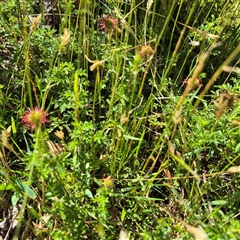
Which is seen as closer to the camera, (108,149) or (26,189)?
(26,189)

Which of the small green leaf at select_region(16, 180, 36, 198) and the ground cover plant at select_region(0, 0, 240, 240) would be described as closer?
the small green leaf at select_region(16, 180, 36, 198)

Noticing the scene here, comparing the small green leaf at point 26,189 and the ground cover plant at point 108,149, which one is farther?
the ground cover plant at point 108,149

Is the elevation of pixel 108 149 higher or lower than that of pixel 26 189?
lower

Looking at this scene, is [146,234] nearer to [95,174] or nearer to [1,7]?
[95,174]

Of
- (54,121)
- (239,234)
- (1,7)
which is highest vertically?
(1,7)

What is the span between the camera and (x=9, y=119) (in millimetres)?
1380

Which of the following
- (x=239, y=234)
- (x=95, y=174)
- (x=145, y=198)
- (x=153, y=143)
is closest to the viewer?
(x=239, y=234)

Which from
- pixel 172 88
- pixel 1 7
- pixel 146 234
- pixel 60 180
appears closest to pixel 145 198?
pixel 146 234

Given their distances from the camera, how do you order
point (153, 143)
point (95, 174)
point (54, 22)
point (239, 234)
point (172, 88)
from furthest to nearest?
point (54, 22) < point (172, 88) < point (153, 143) < point (95, 174) < point (239, 234)

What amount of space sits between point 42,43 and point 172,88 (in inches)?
22.3

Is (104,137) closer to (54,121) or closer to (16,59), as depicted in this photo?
(54,121)

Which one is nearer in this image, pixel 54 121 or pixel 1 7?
pixel 54 121

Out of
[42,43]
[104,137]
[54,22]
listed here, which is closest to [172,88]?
[104,137]

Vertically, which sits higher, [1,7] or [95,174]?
[1,7]
